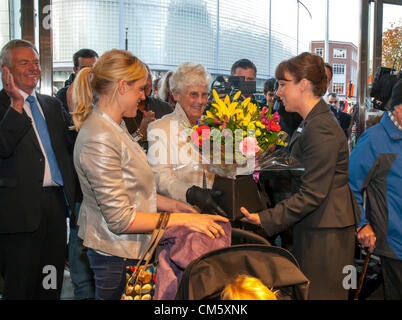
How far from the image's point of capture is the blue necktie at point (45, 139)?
7.09 feet

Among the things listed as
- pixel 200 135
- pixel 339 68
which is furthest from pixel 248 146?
pixel 339 68

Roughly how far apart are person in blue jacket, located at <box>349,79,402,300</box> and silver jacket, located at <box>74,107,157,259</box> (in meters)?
1.12

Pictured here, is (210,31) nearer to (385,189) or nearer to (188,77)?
(188,77)

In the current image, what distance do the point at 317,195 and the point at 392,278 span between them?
69 centimetres

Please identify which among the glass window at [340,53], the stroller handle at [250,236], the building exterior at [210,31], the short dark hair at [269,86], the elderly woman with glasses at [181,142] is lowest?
the stroller handle at [250,236]

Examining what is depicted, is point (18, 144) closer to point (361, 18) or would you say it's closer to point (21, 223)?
point (21, 223)

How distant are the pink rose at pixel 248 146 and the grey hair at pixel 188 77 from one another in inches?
38.5

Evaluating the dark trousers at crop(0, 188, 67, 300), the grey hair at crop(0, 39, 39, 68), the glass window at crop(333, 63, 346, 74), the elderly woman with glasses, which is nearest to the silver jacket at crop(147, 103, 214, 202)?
the elderly woman with glasses

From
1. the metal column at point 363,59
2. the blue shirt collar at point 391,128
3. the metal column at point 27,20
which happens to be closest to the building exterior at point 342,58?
the metal column at point 363,59

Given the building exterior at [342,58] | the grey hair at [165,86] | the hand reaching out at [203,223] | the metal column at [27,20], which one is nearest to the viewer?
the hand reaching out at [203,223]

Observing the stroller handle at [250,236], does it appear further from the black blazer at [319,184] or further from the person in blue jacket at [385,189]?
the person in blue jacket at [385,189]

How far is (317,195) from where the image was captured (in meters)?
1.66

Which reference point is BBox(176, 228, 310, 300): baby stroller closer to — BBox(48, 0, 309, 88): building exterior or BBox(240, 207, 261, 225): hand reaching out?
BBox(240, 207, 261, 225): hand reaching out

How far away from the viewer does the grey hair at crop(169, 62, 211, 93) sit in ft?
6.92
